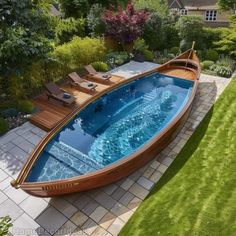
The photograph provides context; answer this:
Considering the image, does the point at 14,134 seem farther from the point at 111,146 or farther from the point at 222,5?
the point at 222,5

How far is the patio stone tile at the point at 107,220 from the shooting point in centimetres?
720

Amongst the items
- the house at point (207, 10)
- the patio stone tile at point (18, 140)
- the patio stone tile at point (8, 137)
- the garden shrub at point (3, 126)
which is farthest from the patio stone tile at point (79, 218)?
the house at point (207, 10)

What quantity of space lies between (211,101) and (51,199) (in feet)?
33.9

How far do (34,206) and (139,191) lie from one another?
11.6 feet

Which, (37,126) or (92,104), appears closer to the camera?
(37,126)

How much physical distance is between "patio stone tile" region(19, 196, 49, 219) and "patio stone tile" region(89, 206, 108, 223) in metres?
1.58

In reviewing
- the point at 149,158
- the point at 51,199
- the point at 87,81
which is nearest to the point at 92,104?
the point at 87,81

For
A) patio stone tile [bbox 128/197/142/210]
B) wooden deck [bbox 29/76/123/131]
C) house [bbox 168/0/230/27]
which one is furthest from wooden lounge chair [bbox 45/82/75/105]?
house [bbox 168/0/230/27]

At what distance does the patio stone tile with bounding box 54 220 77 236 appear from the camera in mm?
7007

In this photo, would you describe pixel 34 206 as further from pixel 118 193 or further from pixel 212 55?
pixel 212 55

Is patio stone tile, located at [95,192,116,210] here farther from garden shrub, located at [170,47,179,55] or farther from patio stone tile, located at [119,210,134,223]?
garden shrub, located at [170,47,179,55]

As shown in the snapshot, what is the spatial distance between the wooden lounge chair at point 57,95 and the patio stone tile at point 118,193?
641 cm

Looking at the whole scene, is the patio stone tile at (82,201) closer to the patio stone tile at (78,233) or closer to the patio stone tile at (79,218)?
the patio stone tile at (79,218)

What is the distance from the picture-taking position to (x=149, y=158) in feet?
31.1
